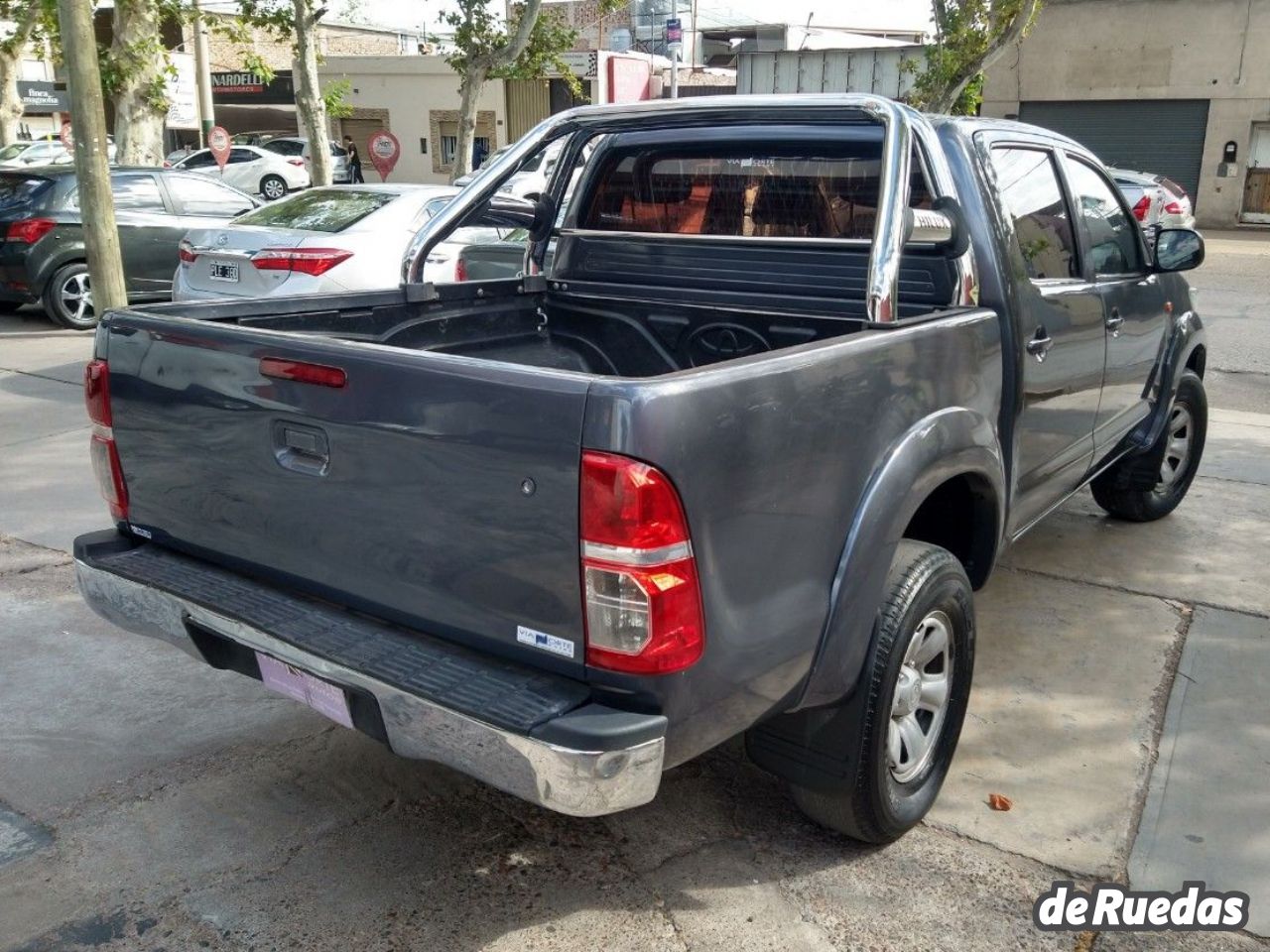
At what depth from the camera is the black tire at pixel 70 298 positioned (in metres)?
11.2

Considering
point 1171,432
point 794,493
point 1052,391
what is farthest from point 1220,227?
point 794,493

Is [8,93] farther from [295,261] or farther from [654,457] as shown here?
[654,457]

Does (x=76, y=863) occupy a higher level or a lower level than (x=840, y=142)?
lower

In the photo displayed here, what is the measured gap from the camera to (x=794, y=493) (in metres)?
2.58

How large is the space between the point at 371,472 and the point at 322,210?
24.5 feet

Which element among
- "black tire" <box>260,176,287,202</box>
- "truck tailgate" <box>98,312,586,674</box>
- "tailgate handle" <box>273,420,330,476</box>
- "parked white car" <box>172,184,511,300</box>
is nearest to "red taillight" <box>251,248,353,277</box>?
"parked white car" <box>172,184,511,300</box>

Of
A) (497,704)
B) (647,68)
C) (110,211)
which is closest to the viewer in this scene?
(497,704)


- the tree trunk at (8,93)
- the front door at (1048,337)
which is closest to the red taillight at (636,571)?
the front door at (1048,337)

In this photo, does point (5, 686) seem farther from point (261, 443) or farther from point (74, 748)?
point (261, 443)

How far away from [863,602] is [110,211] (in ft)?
24.3

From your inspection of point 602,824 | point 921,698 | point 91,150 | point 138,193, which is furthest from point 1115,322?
point 138,193

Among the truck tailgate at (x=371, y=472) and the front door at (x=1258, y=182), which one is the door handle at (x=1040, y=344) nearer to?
the truck tailgate at (x=371, y=472)

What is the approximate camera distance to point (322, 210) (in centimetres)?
953

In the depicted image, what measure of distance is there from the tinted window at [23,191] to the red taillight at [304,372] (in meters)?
9.78
